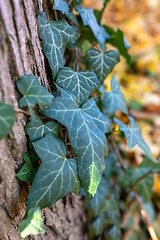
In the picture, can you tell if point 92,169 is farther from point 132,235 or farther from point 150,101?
point 150,101

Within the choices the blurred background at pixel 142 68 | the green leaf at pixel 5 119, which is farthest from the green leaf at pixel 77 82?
the blurred background at pixel 142 68

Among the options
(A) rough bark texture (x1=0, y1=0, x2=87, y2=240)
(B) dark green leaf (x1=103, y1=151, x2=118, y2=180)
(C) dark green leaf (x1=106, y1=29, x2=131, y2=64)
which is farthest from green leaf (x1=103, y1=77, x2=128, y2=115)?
(B) dark green leaf (x1=103, y1=151, x2=118, y2=180)

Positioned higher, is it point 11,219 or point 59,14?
point 59,14

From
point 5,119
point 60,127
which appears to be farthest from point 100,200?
point 5,119

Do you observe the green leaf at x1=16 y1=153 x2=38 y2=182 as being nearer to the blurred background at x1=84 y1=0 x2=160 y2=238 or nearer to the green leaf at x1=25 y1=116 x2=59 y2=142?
the green leaf at x1=25 y1=116 x2=59 y2=142

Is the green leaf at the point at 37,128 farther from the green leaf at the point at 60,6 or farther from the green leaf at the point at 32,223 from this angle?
the green leaf at the point at 60,6

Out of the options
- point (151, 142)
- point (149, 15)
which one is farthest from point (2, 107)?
point (149, 15)
